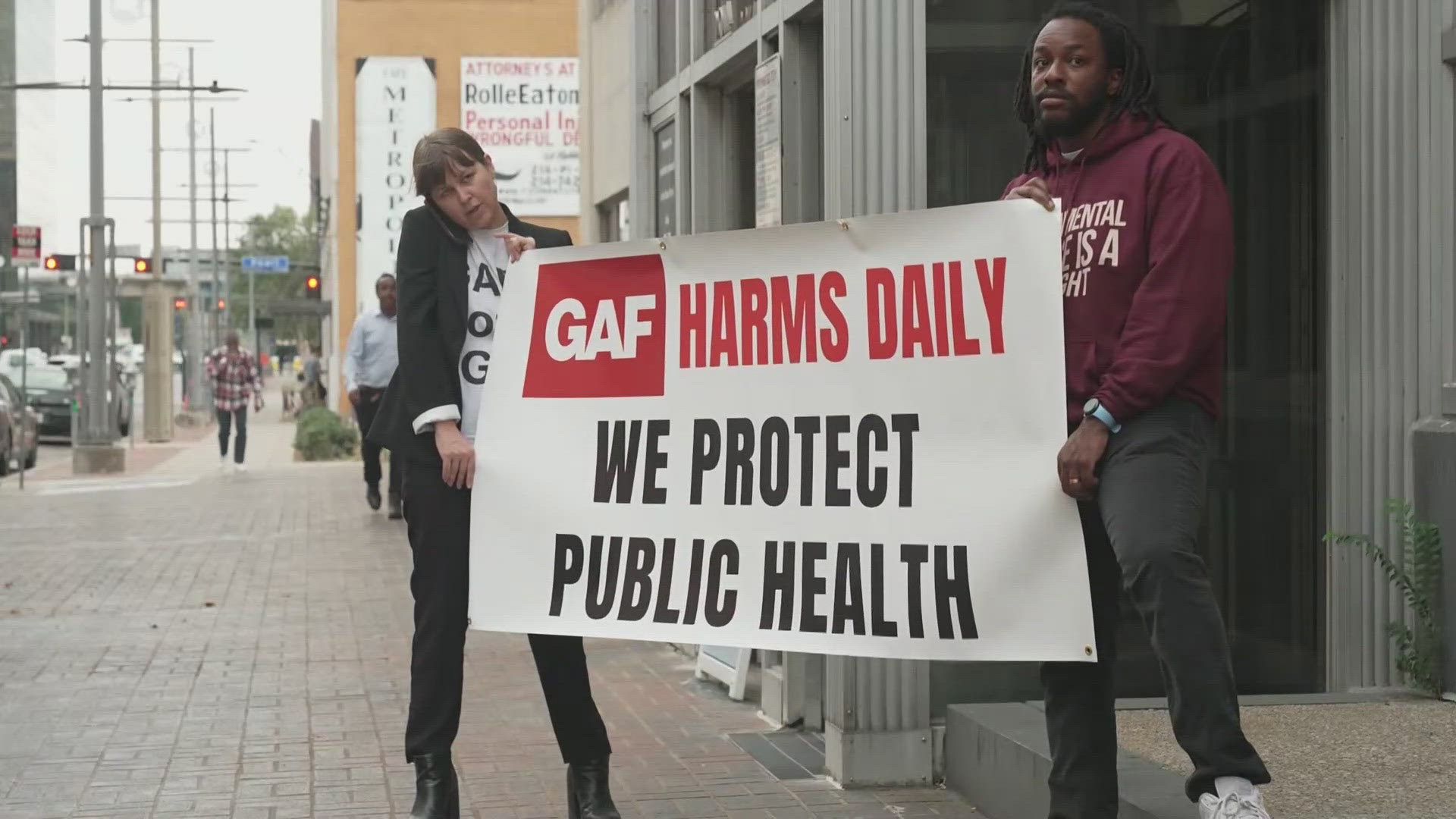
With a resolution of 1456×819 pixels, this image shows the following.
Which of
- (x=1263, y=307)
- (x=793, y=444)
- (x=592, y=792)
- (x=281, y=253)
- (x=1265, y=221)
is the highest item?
(x=281, y=253)

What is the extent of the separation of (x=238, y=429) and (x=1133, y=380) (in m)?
20.6

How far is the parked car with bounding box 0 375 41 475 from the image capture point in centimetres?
2423

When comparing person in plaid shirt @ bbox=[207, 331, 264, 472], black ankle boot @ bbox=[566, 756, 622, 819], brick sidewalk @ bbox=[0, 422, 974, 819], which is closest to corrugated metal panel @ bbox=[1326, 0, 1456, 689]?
brick sidewalk @ bbox=[0, 422, 974, 819]

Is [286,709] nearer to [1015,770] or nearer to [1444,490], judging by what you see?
[1015,770]

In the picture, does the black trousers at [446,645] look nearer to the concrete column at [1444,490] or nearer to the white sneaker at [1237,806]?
the white sneaker at [1237,806]

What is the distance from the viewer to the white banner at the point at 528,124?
116ft

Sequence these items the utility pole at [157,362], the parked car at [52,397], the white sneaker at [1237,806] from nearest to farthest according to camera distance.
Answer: the white sneaker at [1237,806], the parked car at [52,397], the utility pole at [157,362]

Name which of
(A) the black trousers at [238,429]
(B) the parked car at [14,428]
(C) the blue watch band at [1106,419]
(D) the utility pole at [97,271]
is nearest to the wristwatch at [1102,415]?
(C) the blue watch band at [1106,419]

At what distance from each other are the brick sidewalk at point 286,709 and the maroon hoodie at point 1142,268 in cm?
189

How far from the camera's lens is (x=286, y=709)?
7.07 m

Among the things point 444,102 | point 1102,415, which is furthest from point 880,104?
point 444,102

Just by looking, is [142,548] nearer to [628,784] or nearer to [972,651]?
[628,784]

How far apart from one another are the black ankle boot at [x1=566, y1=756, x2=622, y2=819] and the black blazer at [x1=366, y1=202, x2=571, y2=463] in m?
0.93

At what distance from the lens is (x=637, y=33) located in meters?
8.77
